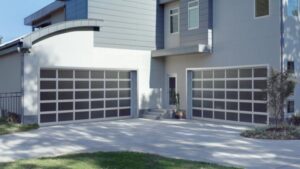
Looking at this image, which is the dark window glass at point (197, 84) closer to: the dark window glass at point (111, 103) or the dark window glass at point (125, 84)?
the dark window glass at point (125, 84)

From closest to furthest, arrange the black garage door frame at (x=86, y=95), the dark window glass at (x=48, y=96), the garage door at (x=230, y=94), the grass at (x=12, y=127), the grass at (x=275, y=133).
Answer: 1. the grass at (x=275, y=133)
2. the grass at (x=12, y=127)
3. the garage door at (x=230, y=94)
4. the dark window glass at (x=48, y=96)
5. the black garage door frame at (x=86, y=95)

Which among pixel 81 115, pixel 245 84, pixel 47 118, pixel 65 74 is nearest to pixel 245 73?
pixel 245 84

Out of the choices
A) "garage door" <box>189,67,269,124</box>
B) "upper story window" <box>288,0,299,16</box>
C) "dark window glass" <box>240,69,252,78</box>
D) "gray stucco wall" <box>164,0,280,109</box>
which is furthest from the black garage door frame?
"upper story window" <box>288,0,299,16</box>

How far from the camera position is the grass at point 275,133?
1177cm

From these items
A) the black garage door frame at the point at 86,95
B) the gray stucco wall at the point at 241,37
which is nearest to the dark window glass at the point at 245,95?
the gray stucco wall at the point at 241,37

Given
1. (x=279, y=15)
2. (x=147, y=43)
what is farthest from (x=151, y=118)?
(x=279, y=15)

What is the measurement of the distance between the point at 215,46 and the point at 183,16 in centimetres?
264

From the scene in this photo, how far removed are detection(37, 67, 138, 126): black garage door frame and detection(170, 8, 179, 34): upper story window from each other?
3087 millimetres

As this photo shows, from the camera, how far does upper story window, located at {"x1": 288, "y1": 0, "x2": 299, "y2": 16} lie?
1425cm

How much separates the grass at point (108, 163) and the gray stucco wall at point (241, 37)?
759cm

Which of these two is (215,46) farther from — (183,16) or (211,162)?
(211,162)

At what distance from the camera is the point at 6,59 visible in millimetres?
16641

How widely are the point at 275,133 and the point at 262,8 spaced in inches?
214

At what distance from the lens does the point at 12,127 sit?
45.4ft
